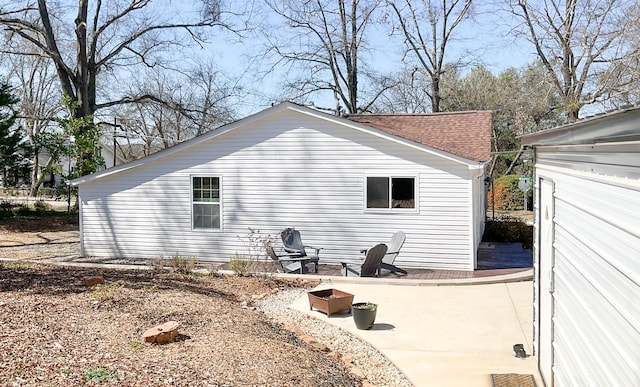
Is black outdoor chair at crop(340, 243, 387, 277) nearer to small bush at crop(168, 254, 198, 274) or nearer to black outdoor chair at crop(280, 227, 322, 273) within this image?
black outdoor chair at crop(280, 227, 322, 273)

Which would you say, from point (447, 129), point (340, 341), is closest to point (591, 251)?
point (340, 341)

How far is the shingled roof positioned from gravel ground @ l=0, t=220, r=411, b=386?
20.4 feet

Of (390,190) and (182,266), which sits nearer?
(182,266)

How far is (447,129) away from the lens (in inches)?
603

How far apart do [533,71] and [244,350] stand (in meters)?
25.7

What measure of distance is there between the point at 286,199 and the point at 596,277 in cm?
1007

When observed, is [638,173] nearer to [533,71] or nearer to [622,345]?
[622,345]

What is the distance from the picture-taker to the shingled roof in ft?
44.9

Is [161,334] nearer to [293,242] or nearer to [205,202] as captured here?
[293,242]

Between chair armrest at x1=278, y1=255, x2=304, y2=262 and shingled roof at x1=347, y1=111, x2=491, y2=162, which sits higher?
shingled roof at x1=347, y1=111, x2=491, y2=162

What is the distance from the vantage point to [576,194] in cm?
374

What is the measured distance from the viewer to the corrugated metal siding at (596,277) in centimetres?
243

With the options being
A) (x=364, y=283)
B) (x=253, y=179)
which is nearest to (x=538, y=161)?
(x=364, y=283)

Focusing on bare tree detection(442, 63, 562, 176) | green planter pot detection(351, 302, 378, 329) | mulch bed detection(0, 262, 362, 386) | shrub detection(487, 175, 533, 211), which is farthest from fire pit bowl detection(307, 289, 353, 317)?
bare tree detection(442, 63, 562, 176)
